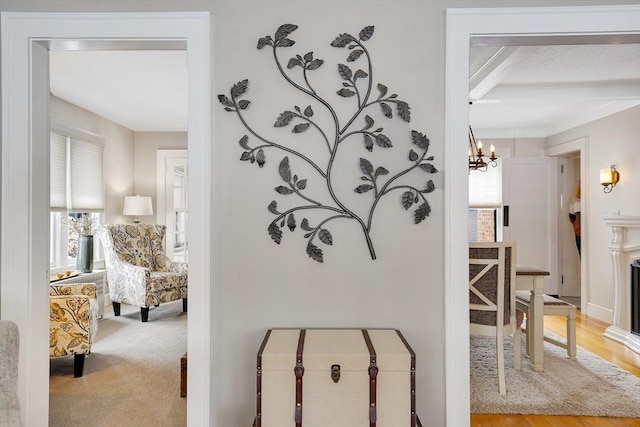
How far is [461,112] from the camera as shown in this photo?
5.75 feet

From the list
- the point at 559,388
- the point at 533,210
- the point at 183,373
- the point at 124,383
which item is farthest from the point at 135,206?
the point at 533,210

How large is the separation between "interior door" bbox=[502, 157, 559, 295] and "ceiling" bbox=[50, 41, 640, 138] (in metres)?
0.63

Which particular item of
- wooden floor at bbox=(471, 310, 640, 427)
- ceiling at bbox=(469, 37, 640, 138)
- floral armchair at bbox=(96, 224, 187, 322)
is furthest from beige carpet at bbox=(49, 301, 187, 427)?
ceiling at bbox=(469, 37, 640, 138)

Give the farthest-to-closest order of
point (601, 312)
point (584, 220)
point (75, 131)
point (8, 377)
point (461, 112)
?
point (584, 220) < point (75, 131) < point (601, 312) < point (461, 112) < point (8, 377)

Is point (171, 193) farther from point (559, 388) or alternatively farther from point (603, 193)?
point (603, 193)

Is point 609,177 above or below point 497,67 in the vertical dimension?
below

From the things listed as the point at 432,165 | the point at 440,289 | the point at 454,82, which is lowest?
the point at 440,289

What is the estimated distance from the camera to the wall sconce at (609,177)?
14.3 ft

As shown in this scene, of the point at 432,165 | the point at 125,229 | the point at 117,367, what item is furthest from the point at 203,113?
the point at 125,229

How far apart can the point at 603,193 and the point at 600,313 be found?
1.41m

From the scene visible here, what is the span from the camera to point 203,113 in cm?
177

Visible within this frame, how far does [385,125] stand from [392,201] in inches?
13.7

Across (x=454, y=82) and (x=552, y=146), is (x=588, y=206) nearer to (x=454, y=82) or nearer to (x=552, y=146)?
(x=552, y=146)

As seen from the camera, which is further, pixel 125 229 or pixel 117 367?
pixel 125 229
